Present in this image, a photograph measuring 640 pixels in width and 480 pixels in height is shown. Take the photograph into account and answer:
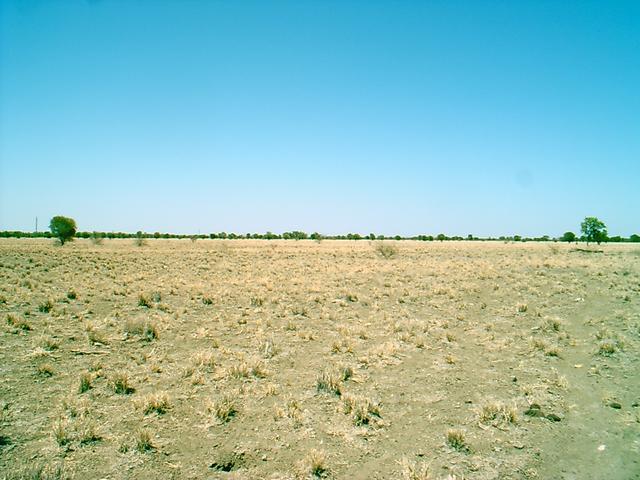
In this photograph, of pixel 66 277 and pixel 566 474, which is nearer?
pixel 566 474

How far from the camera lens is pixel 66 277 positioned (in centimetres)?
2581

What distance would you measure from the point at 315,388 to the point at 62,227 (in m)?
81.2

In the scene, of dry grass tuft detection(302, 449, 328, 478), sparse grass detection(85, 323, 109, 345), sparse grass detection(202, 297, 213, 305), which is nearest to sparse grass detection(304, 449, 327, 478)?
dry grass tuft detection(302, 449, 328, 478)

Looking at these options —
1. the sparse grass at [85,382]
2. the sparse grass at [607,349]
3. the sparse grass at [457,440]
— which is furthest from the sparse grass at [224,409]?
the sparse grass at [607,349]

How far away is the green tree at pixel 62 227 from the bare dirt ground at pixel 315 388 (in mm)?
63981

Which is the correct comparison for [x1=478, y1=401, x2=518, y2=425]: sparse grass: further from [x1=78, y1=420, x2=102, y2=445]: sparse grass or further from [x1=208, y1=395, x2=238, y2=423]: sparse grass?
[x1=78, y1=420, x2=102, y2=445]: sparse grass

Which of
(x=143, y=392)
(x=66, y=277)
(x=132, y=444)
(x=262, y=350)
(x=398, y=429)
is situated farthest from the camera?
(x=66, y=277)

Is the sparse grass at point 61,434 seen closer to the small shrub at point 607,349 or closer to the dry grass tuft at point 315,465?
the dry grass tuft at point 315,465

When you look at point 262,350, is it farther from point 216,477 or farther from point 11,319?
point 11,319

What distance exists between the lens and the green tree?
241 ft

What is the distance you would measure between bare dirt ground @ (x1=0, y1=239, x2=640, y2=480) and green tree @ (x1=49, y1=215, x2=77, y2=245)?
6398 cm

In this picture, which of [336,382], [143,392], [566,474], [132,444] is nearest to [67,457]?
[132,444]

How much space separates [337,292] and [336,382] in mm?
12468

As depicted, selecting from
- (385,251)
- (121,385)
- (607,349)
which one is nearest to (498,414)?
(607,349)
